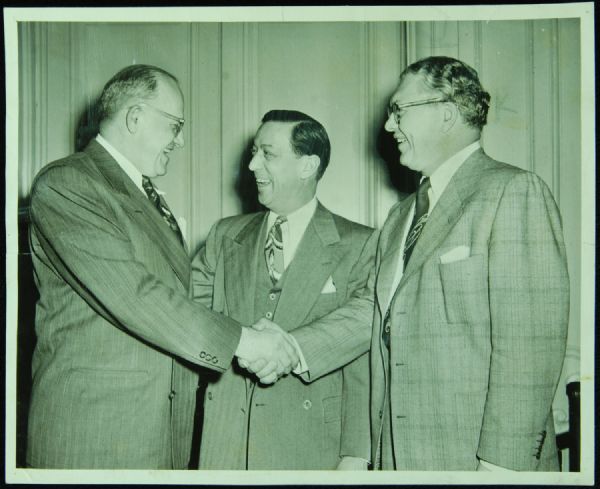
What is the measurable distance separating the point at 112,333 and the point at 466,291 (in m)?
0.97

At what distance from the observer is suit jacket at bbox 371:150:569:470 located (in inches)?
59.7

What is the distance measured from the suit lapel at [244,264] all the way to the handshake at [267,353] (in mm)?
74

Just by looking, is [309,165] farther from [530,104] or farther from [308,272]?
[530,104]

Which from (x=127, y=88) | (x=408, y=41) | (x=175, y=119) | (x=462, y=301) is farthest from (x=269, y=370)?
(x=408, y=41)

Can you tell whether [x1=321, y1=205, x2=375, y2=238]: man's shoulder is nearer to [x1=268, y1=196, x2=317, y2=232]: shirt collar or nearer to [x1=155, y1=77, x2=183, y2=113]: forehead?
[x1=268, y1=196, x2=317, y2=232]: shirt collar

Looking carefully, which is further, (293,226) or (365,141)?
(365,141)

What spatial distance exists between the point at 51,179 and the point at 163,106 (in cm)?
41

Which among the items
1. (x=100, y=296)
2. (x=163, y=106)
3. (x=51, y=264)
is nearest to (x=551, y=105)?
(x=163, y=106)

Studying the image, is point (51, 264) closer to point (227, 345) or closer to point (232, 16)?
point (227, 345)

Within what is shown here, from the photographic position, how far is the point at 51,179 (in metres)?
1.77

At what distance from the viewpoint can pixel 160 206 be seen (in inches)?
75.3

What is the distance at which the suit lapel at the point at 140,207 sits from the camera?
1799 mm

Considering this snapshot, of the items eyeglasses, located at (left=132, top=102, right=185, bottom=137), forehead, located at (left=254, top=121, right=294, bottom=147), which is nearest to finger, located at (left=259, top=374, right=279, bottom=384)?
forehead, located at (left=254, top=121, right=294, bottom=147)

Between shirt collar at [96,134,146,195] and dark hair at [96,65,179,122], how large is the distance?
89 mm
